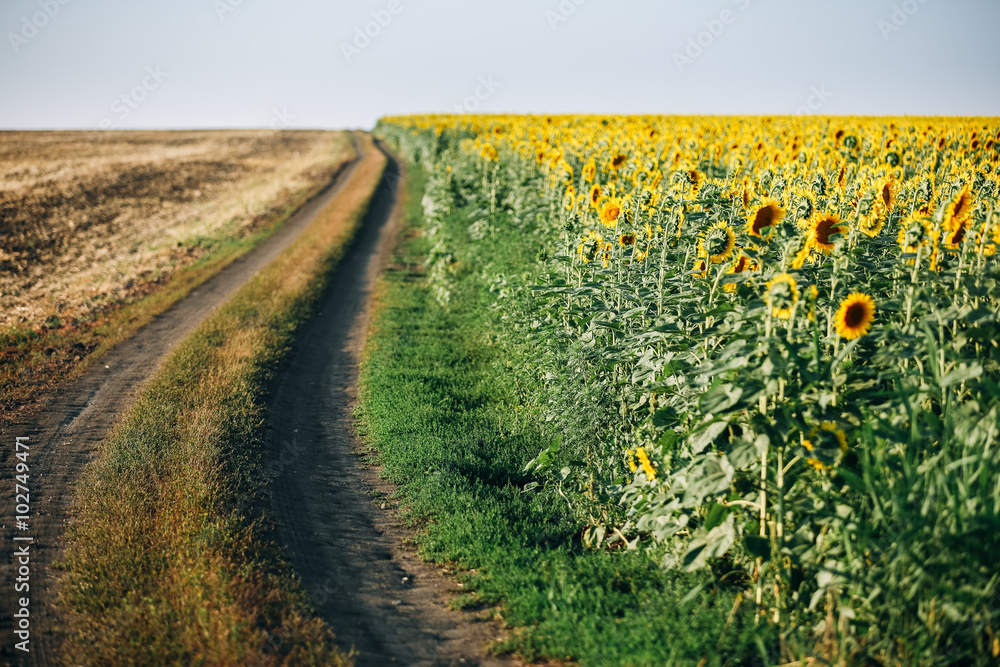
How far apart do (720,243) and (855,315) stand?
122 centimetres

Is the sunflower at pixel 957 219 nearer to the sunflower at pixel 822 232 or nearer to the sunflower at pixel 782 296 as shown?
the sunflower at pixel 822 232

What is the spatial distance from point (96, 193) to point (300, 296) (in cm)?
1891

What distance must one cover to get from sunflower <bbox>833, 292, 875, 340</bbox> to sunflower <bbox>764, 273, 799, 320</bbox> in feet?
0.98

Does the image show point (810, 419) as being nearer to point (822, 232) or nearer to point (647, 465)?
point (647, 465)

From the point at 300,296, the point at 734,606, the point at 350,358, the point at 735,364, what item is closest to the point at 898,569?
the point at 734,606

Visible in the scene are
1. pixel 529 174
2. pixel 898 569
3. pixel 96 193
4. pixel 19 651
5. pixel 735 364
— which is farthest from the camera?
pixel 96 193

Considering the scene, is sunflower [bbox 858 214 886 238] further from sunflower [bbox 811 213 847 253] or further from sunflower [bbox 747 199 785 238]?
sunflower [bbox 747 199 785 238]

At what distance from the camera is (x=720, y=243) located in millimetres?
4492

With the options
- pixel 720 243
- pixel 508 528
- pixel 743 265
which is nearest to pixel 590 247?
pixel 720 243

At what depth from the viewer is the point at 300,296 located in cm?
1166

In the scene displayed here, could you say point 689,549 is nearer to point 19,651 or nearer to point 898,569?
point 898,569

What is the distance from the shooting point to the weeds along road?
3990mm

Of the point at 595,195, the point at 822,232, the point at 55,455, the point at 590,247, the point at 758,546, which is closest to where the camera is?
the point at 758,546

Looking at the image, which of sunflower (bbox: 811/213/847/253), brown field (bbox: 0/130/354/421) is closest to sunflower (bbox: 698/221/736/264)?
sunflower (bbox: 811/213/847/253)
